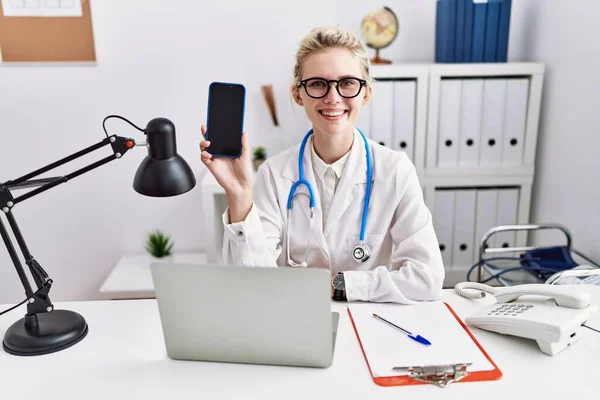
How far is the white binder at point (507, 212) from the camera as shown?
95.0 inches

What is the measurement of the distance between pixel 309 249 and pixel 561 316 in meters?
0.64

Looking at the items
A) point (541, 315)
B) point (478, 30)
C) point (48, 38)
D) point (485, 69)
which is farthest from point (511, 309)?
point (48, 38)

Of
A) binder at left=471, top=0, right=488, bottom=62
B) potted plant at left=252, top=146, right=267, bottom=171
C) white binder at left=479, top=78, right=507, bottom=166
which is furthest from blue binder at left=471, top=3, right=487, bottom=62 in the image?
potted plant at left=252, top=146, right=267, bottom=171

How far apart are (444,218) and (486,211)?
20 centimetres

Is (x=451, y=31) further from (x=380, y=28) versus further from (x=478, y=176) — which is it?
(x=478, y=176)

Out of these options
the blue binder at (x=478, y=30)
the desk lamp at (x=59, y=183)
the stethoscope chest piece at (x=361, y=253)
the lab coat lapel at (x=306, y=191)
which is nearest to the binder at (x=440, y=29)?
the blue binder at (x=478, y=30)

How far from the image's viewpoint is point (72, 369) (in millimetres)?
961

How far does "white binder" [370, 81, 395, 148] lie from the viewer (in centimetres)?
226

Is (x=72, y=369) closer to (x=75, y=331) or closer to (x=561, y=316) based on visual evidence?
(x=75, y=331)

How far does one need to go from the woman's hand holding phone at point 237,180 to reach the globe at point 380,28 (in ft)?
4.42

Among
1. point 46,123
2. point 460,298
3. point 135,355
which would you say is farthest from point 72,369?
point 46,123

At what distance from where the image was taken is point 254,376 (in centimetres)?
92

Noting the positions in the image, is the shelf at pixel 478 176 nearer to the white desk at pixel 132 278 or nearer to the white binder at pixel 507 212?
the white binder at pixel 507 212

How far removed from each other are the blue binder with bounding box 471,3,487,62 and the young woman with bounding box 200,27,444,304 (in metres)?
1.09
